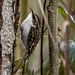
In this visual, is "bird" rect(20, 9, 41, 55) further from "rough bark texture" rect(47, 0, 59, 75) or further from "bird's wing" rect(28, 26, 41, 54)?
"rough bark texture" rect(47, 0, 59, 75)

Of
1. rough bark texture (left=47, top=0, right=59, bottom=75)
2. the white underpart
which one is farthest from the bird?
rough bark texture (left=47, top=0, right=59, bottom=75)

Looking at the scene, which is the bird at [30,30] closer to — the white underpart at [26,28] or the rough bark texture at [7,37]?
the white underpart at [26,28]

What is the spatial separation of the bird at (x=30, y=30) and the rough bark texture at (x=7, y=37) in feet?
0.60

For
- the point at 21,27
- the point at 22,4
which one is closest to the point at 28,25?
the point at 21,27

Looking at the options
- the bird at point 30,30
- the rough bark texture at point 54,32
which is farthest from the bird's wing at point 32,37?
the rough bark texture at point 54,32

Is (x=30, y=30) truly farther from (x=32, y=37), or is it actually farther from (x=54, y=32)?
(x=54, y=32)

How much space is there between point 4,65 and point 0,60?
0.08 feet

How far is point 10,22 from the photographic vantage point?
1.64ft

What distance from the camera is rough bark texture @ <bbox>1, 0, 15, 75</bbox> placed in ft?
1.62

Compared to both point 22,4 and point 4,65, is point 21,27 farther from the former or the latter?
point 22,4

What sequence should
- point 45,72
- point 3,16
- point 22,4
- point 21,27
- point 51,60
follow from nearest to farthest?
point 3,16, point 51,60, point 21,27, point 45,72, point 22,4

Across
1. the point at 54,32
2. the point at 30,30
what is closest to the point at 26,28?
the point at 30,30

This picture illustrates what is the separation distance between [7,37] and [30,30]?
0.69ft

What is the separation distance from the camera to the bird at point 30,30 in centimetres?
68
